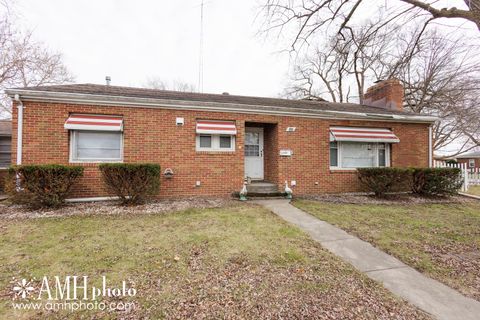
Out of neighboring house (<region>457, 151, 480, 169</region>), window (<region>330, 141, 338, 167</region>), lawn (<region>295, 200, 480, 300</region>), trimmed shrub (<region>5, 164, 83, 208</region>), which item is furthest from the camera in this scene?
neighboring house (<region>457, 151, 480, 169</region>)

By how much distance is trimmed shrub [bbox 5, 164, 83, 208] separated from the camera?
5.51 m

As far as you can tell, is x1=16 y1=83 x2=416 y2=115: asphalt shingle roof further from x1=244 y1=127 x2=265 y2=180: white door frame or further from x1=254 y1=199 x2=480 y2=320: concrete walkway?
x1=254 y1=199 x2=480 y2=320: concrete walkway

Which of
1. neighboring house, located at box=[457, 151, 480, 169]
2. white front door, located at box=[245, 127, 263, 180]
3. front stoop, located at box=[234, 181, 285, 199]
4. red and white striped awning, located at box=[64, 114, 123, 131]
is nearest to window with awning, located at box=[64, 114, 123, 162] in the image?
red and white striped awning, located at box=[64, 114, 123, 131]

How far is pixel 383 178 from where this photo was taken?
795 cm

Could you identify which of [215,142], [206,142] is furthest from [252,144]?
[206,142]

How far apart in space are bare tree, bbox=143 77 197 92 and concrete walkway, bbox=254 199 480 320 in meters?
27.3

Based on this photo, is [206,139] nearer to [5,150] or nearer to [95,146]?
[95,146]

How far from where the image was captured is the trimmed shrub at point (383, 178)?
7.91 m

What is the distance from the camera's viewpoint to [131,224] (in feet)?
16.0

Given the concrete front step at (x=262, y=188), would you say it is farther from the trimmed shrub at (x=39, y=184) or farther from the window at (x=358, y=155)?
the trimmed shrub at (x=39, y=184)

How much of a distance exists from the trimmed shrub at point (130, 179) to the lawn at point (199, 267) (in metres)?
1.29

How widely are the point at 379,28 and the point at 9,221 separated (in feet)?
35.9

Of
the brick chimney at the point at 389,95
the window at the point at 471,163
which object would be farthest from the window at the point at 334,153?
the window at the point at 471,163

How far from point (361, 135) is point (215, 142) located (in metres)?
6.45
